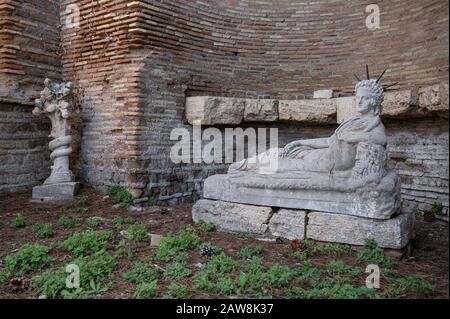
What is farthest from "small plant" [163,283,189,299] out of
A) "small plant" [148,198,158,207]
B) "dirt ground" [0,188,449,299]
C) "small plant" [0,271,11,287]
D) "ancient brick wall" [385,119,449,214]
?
"ancient brick wall" [385,119,449,214]

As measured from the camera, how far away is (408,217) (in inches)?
149

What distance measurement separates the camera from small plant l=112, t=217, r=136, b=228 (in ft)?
15.6

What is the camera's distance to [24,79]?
612 cm

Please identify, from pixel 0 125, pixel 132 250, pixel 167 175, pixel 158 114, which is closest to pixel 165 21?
pixel 158 114

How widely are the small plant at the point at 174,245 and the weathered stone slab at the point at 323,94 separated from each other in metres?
4.25

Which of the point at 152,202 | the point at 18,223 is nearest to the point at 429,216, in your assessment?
the point at 152,202

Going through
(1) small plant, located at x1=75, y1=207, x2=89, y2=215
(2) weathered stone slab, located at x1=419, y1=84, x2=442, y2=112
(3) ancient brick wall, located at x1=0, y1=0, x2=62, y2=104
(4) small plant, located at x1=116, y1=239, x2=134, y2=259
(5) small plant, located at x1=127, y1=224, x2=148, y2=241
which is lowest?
→ (4) small plant, located at x1=116, y1=239, x2=134, y2=259

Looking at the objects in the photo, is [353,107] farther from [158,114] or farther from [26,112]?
[26,112]

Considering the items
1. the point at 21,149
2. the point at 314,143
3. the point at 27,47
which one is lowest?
the point at 21,149

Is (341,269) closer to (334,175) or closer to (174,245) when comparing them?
(334,175)

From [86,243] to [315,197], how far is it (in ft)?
8.58

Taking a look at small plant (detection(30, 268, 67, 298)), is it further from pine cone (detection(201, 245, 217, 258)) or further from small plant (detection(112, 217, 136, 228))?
small plant (detection(112, 217, 136, 228))

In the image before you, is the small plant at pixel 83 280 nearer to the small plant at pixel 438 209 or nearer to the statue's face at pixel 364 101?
the statue's face at pixel 364 101
